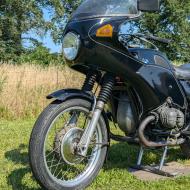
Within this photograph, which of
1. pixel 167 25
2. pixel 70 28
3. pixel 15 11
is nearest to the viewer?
pixel 70 28

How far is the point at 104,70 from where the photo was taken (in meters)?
4.11

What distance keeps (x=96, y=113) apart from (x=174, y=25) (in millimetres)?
40084

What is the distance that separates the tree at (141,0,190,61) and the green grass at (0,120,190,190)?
35.3 m

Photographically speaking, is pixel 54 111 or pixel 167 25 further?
pixel 167 25

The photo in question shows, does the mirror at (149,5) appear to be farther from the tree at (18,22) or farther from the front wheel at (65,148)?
the tree at (18,22)

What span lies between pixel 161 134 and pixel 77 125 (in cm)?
91

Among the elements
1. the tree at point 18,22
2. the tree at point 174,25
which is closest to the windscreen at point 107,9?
the tree at point 18,22

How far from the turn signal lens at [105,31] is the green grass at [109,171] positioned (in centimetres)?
144

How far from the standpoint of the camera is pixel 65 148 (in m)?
3.97

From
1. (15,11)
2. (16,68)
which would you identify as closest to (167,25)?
(15,11)

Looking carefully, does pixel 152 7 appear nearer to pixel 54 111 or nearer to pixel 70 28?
pixel 70 28

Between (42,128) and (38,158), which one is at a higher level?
(42,128)

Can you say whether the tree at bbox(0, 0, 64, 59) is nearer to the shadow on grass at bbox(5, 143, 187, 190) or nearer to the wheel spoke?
the shadow on grass at bbox(5, 143, 187, 190)

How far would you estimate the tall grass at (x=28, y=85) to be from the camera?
10.2 metres
